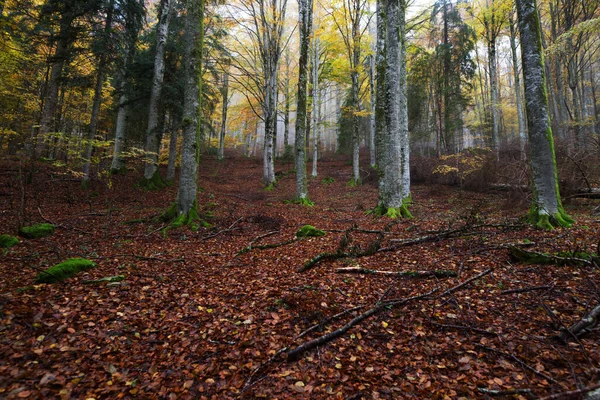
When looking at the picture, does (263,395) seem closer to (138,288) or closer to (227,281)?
(227,281)

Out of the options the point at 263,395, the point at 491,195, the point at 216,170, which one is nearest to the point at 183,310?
the point at 263,395

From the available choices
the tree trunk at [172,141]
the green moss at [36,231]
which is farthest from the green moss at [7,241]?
the tree trunk at [172,141]

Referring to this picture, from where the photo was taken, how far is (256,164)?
28219mm

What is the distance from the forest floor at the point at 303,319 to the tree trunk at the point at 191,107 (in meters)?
1.95

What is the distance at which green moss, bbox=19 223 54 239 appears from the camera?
6.05 metres

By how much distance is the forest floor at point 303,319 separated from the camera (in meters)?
2.40

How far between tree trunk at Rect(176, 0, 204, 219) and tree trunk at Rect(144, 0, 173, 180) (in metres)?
6.50

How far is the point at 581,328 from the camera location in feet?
8.57

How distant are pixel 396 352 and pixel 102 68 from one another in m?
14.9

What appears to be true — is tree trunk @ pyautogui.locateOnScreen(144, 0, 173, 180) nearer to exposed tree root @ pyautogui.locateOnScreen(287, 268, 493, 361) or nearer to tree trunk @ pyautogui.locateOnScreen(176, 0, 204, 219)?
tree trunk @ pyautogui.locateOnScreen(176, 0, 204, 219)

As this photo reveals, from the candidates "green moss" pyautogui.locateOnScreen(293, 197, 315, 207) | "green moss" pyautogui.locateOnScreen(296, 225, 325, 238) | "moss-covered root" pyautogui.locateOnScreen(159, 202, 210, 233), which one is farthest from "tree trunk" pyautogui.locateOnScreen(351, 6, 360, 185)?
"moss-covered root" pyautogui.locateOnScreen(159, 202, 210, 233)

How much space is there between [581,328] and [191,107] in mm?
8880

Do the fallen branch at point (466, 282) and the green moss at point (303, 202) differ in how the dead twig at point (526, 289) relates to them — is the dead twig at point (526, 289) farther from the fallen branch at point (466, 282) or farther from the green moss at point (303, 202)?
the green moss at point (303, 202)

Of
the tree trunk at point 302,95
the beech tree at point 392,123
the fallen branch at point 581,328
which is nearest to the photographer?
the fallen branch at point 581,328
